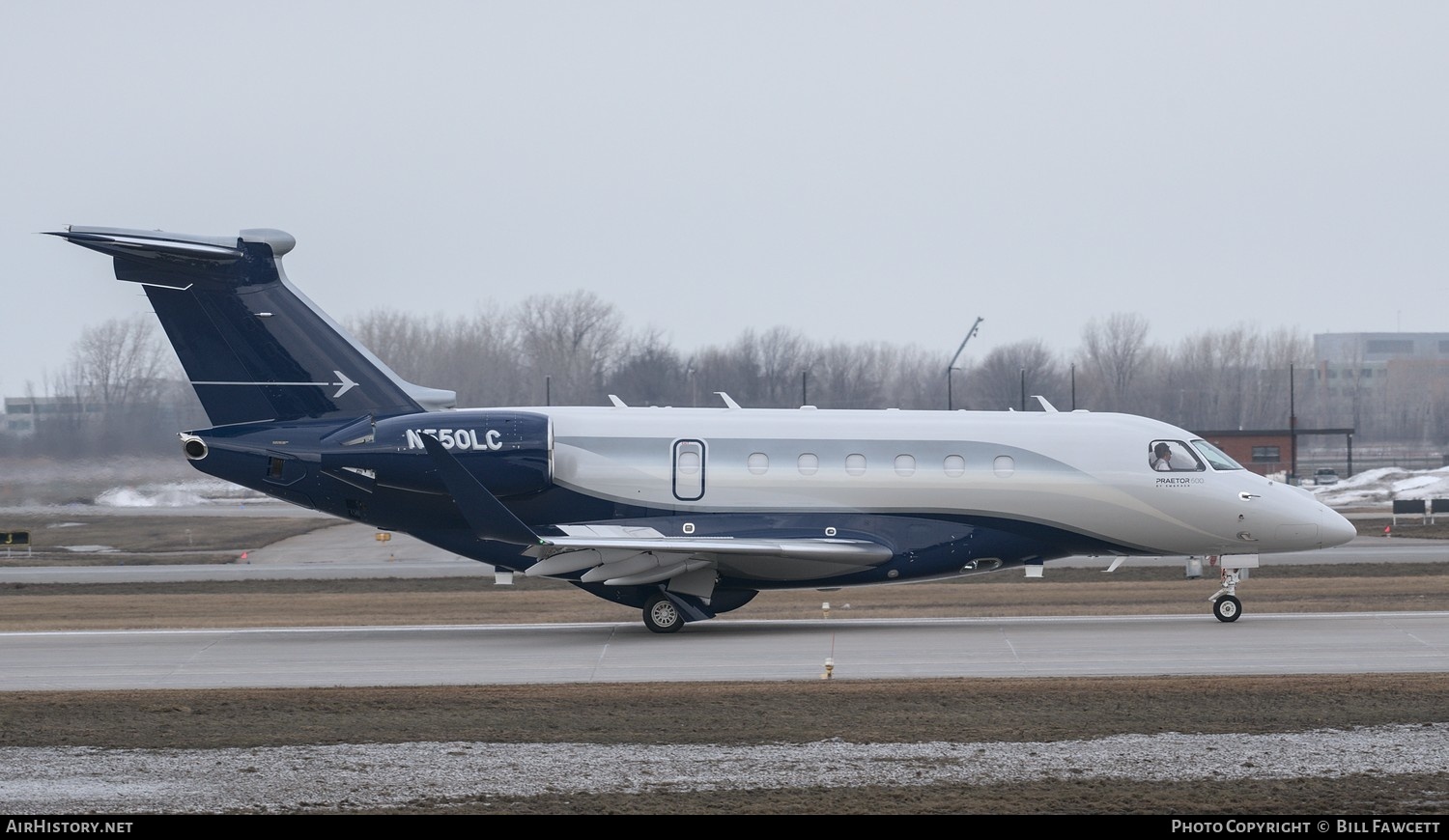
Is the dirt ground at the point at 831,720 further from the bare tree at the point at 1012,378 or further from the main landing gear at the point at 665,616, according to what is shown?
the bare tree at the point at 1012,378

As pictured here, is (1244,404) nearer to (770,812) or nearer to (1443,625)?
(1443,625)

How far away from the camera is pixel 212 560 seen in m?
41.9

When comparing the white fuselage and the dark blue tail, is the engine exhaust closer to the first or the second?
the dark blue tail

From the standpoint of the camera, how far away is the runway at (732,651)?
18.0 m

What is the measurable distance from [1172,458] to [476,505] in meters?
10.8

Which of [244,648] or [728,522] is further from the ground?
[728,522]

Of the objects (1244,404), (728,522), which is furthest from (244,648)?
(1244,404)

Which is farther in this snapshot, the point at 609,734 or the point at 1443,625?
the point at 1443,625

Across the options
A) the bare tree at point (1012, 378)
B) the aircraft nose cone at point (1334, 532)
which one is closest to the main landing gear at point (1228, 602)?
the aircraft nose cone at point (1334, 532)

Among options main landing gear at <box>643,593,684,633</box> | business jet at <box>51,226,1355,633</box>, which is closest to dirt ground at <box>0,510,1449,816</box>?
main landing gear at <box>643,593,684,633</box>

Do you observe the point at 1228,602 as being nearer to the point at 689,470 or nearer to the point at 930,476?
the point at 930,476

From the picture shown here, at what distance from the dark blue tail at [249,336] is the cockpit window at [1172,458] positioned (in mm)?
12116

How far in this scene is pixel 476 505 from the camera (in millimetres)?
20734

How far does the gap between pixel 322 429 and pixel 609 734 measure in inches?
418
